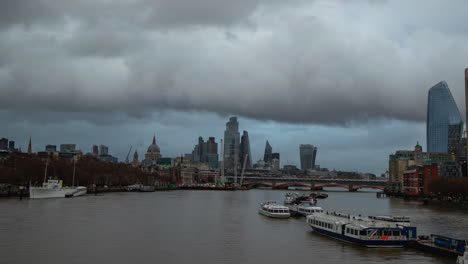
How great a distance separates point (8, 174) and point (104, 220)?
70.7 metres

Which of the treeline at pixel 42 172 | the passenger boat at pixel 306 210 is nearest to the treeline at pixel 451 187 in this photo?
the passenger boat at pixel 306 210

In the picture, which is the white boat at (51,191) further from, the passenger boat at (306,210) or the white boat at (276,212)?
the passenger boat at (306,210)

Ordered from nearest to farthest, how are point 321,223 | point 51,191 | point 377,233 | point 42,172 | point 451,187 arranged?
point 377,233 < point 321,223 < point 51,191 < point 451,187 < point 42,172

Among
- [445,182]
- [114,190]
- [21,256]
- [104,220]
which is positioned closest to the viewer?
[21,256]

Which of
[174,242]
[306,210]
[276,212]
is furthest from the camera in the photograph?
[306,210]

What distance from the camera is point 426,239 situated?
47594 millimetres

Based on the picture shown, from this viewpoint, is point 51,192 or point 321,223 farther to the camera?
point 51,192

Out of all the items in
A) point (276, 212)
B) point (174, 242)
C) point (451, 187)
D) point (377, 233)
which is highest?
point (451, 187)

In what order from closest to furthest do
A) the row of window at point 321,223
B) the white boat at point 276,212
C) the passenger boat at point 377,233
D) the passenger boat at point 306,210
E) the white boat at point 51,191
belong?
the passenger boat at point 377,233
the row of window at point 321,223
the white boat at point 276,212
the passenger boat at point 306,210
the white boat at point 51,191

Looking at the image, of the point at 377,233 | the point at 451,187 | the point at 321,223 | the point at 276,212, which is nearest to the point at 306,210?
the point at 276,212

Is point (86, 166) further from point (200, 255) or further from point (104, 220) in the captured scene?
point (200, 255)

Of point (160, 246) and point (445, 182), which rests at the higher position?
point (445, 182)

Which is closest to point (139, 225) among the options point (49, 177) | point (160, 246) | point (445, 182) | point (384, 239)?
point (160, 246)

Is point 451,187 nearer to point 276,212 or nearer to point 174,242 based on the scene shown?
point 276,212
